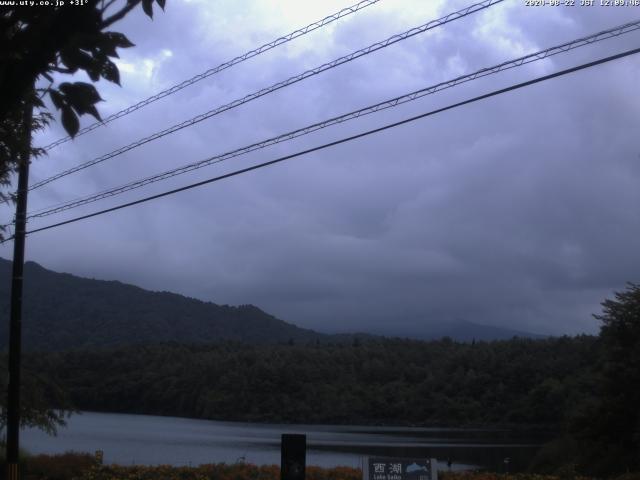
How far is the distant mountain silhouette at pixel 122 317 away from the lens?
13000 centimetres

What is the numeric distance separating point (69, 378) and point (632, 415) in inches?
1682

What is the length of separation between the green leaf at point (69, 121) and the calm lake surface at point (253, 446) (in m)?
23.9

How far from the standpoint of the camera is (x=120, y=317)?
529 ft

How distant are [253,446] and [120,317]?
125749 millimetres

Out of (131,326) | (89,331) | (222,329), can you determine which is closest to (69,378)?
(89,331)

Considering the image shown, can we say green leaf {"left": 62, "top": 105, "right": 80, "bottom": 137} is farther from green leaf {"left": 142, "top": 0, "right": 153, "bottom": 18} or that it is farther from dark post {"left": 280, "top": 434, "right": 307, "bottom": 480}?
dark post {"left": 280, "top": 434, "right": 307, "bottom": 480}

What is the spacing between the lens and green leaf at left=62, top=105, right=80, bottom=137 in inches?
179

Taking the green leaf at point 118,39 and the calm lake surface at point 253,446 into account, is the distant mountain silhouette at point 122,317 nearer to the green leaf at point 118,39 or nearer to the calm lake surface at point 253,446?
the calm lake surface at point 253,446

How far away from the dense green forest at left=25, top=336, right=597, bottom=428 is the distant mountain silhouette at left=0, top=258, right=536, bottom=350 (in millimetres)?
31692

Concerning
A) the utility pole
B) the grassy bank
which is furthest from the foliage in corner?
the grassy bank

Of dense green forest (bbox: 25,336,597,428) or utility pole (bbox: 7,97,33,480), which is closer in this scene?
utility pole (bbox: 7,97,33,480)

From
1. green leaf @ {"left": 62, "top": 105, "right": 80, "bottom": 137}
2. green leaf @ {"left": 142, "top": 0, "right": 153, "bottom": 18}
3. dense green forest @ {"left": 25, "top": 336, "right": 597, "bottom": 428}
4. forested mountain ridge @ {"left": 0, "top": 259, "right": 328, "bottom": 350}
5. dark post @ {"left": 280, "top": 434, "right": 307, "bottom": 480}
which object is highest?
forested mountain ridge @ {"left": 0, "top": 259, "right": 328, "bottom": 350}

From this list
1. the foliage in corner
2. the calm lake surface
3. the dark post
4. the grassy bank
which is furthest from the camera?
the calm lake surface

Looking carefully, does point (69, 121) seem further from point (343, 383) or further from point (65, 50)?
point (343, 383)
